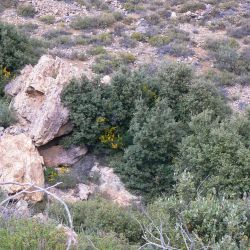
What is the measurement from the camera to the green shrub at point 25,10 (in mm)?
21141

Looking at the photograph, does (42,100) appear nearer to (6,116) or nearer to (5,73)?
(6,116)

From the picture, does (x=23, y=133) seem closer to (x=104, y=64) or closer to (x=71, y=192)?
(x=71, y=192)

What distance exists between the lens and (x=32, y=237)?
16.9 feet

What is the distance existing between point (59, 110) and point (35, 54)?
160 inches

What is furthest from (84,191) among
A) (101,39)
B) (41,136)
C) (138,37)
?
(138,37)

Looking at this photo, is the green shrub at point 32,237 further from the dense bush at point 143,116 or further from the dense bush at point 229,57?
the dense bush at point 229,57

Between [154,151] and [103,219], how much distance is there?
323 cm

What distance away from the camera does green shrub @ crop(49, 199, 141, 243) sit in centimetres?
791

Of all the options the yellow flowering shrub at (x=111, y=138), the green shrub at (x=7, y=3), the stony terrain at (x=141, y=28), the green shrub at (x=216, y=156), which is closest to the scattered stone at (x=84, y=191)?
the yellow flowering shrub at (x=111, y=138)

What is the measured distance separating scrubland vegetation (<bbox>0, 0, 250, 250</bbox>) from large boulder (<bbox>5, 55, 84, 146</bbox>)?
286 millimetres

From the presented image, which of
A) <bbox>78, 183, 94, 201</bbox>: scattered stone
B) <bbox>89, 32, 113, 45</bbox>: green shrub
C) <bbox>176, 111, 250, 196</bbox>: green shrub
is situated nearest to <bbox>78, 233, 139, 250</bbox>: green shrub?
<bbox>176, 111, 250, 196</bbox>: green shrub

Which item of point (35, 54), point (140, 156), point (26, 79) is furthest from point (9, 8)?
point (140, 156)

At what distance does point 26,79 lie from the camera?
43.7 feet

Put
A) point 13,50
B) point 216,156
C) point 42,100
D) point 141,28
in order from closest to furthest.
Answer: point 216,156, point 42,100, point 13,50, point 141,28
